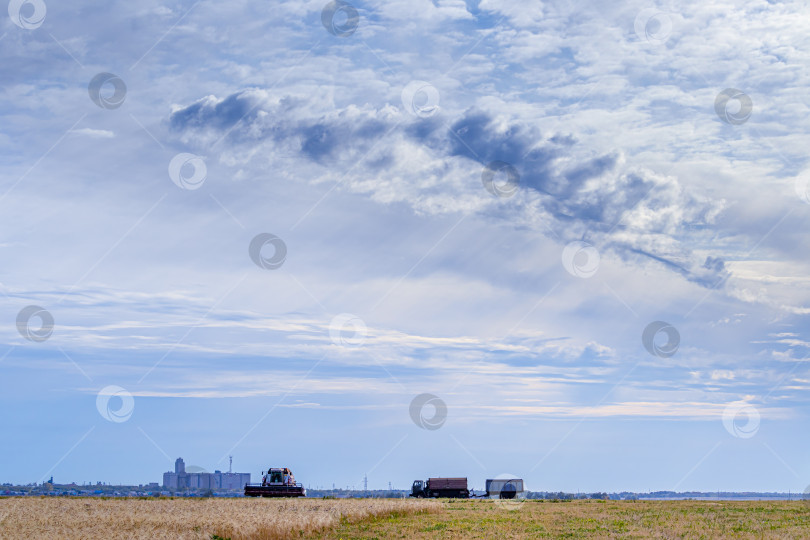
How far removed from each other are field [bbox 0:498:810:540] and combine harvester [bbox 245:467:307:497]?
2191cm

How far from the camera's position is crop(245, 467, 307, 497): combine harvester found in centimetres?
7631

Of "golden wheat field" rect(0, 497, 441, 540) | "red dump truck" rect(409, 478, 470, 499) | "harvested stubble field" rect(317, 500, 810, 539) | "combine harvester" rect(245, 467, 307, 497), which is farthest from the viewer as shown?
"red dump truck" rect(409, 478, 470, 499)

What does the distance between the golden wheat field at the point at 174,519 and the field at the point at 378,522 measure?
49mm

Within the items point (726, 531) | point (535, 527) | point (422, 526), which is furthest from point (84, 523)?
point (726, 531)

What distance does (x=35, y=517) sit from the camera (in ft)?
145

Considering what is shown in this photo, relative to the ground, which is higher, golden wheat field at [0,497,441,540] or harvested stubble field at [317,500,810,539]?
golden wheat field at [0,497,441,540]

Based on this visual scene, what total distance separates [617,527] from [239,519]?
18.9 m

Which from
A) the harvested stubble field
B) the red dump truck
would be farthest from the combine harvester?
the harvested stubble field

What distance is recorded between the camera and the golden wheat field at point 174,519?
36.8 metres

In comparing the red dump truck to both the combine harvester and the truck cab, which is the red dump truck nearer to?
the truck cab

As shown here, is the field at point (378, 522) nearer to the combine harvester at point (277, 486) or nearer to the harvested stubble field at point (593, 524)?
the harvested stubble field at point (593, 524)

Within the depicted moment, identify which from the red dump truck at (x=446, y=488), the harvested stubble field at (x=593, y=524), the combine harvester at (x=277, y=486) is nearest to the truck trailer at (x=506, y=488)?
the red dump truck at (x=446, y=488)

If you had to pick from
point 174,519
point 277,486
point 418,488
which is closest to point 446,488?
point 418,488

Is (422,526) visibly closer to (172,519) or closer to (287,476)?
(172,519)
